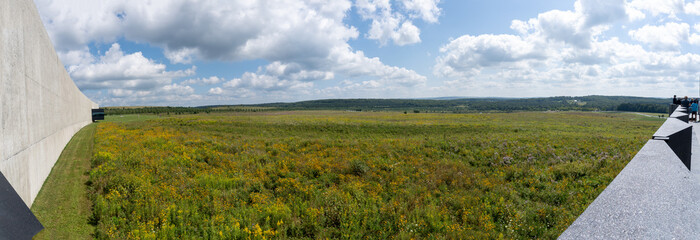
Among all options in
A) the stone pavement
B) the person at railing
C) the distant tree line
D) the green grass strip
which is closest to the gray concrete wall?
the green grass strip

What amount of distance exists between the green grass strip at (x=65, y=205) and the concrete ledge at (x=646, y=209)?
36.8ft

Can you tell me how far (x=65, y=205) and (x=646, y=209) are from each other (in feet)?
47.8

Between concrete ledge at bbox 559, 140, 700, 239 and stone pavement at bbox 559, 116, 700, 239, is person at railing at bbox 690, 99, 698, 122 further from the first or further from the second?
concrete ledge at bbox 559, 140, 700, 239

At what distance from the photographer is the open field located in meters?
8.62

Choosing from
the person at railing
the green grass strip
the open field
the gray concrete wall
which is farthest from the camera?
the person at railing

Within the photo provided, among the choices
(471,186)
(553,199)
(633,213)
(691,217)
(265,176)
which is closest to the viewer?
(691,217)

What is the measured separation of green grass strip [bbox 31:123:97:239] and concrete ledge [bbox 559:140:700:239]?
442 inches

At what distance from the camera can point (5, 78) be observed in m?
7.63

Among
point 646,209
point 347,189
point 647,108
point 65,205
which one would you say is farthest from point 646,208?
point 647,108

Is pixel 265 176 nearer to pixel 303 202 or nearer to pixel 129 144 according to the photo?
pixel 303 202

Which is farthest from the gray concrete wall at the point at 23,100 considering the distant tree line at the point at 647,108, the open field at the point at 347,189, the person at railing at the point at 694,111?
the distant tree line at the point at 647,108

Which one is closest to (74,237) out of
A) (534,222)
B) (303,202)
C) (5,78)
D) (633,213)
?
(5,78)

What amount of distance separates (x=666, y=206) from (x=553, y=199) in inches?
370

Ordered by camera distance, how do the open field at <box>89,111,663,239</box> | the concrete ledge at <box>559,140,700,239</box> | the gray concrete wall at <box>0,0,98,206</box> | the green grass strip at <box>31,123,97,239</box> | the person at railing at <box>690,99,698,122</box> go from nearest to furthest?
the concrete ledge at <box>559,140,700,239</box> → the gray concrete wall at <box>0,0,98,206</box> → the green grass strip at <box>31,123,97,239</box> → the open field at <box>89,111,663,239</box> → the person at railing at <box>690,99,698,122</box>
